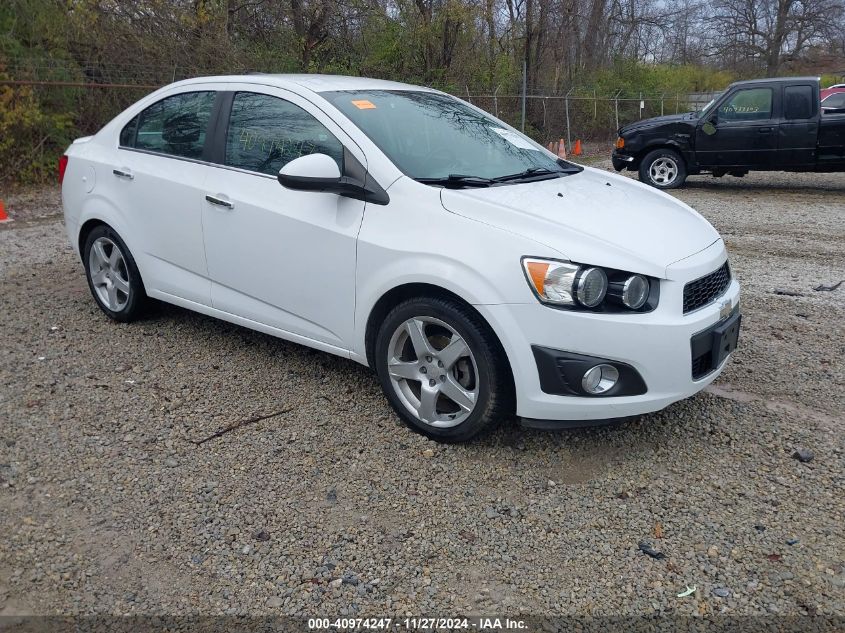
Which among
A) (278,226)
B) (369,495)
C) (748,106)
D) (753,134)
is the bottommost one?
(369,495)

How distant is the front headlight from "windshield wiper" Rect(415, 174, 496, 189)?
695 mm

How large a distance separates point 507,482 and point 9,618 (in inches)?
78.3

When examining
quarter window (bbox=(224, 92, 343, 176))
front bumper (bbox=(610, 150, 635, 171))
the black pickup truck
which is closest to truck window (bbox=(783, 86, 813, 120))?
the black pickup truck

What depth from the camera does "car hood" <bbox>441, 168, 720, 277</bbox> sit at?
3.28 meters

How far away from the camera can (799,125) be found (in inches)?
467

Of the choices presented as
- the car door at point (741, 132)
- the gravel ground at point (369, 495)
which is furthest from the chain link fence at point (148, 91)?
the gravel ground at point (369, 495)

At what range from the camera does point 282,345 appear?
4973 millimetres

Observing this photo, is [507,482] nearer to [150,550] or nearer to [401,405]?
[401,405]

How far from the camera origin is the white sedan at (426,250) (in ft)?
10.6

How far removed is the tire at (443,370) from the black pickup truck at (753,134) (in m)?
10.3

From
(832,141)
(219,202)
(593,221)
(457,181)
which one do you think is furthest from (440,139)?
(832,141)

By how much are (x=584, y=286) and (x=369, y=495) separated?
51.1 inches

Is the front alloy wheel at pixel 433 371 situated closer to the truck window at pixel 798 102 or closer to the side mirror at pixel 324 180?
the side mirror at pixel 324 180

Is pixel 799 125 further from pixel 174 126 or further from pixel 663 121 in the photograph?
pixel 174 126
